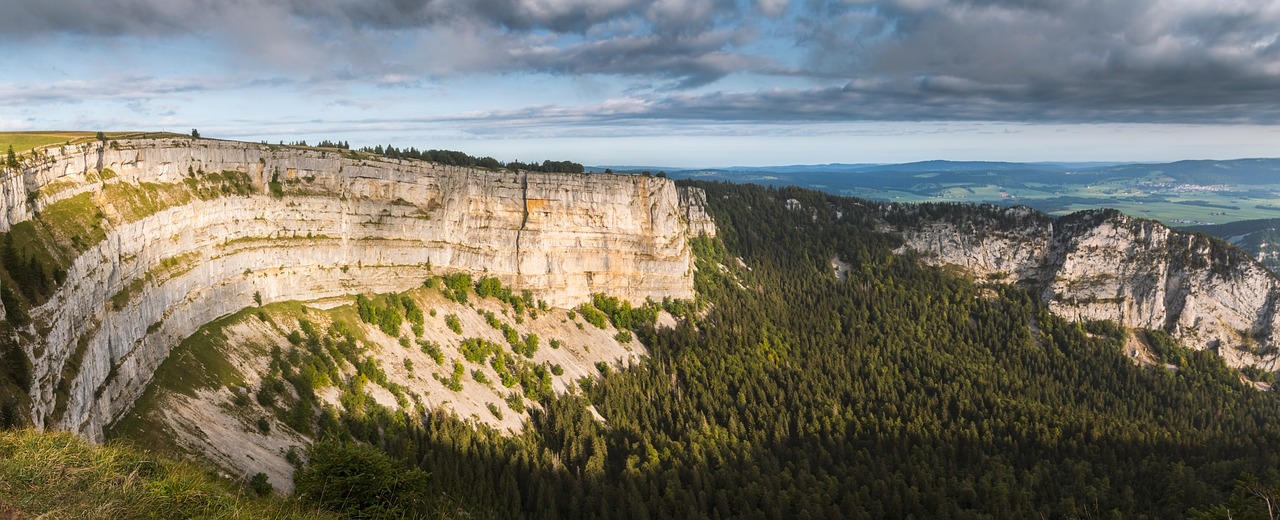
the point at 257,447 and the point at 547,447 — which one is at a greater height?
the point at 257,447

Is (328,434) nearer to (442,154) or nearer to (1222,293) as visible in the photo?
(442,154)

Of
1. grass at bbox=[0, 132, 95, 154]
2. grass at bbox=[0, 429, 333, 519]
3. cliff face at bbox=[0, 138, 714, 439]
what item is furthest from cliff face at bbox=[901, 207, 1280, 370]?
grass at bbox=[0, 429, 333, 519]

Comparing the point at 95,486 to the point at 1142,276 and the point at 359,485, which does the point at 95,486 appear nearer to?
the point at 359,485

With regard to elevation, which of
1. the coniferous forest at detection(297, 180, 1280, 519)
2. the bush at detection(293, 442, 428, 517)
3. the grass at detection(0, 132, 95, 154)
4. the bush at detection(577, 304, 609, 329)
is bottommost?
the coniferous forest at detection(297, 180, 1280, 519)

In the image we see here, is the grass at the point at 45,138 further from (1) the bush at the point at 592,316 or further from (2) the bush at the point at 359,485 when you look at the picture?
(1) the bush at the point at 592,316

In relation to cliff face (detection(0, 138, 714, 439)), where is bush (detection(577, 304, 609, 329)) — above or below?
below

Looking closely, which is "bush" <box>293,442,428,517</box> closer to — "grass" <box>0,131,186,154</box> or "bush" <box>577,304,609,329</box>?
"grass" <box>0,131,186,154</box>

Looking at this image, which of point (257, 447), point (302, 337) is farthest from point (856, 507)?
point (302, 337)
